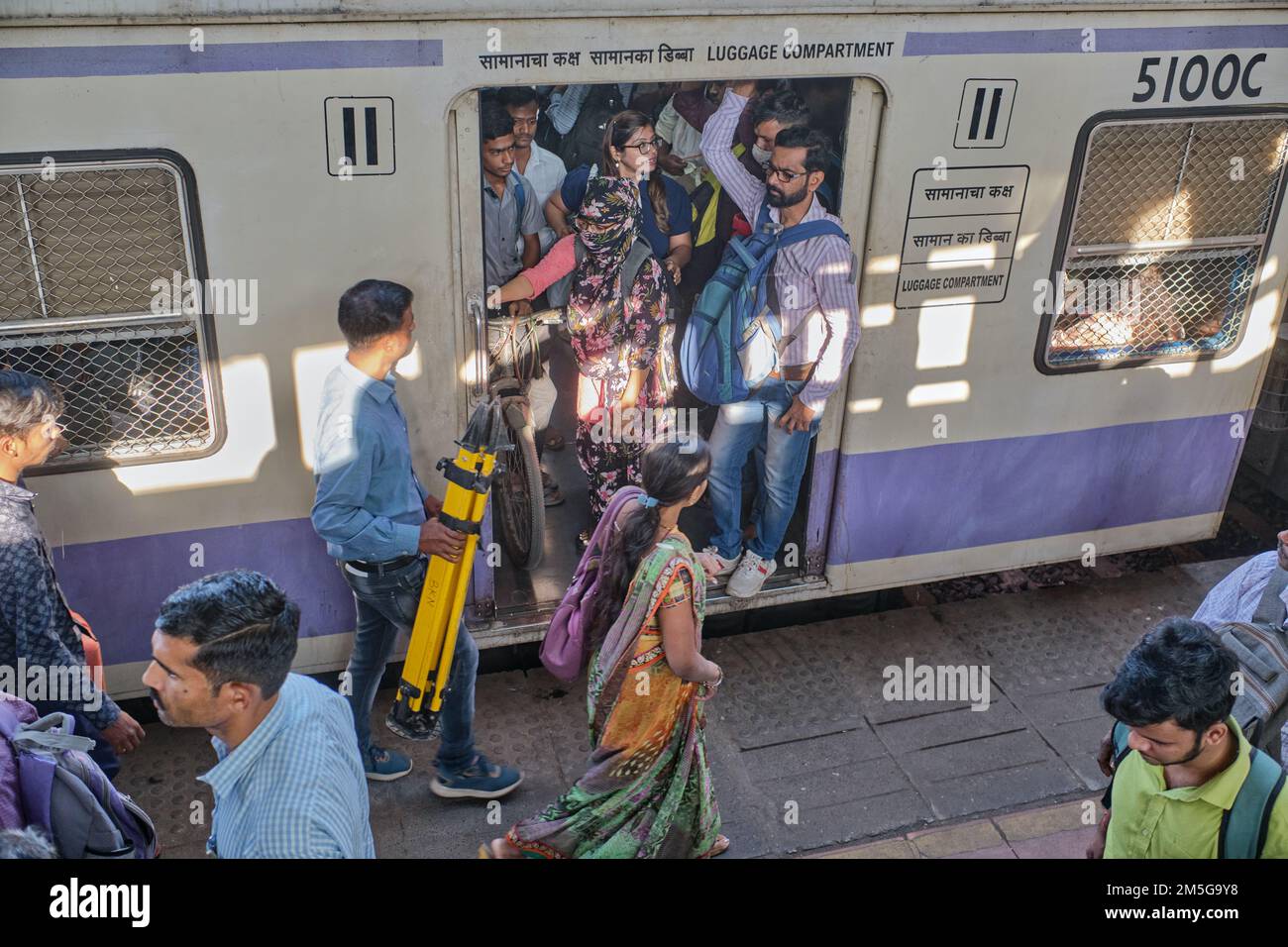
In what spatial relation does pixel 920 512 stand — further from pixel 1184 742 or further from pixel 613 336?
pixel 1184 742

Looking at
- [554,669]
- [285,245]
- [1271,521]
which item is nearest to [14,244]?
[285,245]

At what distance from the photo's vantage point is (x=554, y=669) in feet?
12.4

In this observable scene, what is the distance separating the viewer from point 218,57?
372 centimetres

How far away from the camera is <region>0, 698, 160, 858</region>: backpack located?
2.60 m

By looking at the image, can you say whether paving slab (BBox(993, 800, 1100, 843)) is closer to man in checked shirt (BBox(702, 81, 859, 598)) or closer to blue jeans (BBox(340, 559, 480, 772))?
man in checked shirt (BBox(702, 81, 859, 598))

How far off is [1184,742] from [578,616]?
1.82 m

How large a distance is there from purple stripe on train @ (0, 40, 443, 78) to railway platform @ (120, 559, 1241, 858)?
8.38 feet

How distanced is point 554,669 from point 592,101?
2.45m

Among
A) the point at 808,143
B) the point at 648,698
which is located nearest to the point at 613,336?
the point at 808,143

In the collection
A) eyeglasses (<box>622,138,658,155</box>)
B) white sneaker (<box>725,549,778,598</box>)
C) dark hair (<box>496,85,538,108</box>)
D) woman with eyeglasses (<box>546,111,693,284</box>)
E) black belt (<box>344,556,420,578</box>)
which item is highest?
dark hair (<box>496,85,538,108</box>)

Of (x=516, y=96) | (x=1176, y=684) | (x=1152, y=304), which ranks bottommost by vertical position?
(x=1176, y=684)

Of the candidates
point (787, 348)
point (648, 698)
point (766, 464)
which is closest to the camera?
point (648, 698)

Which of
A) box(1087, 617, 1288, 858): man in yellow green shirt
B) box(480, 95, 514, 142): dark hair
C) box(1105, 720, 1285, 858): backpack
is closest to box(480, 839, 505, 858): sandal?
box(1087, 617, 1288, 858): man in yellow green shirt

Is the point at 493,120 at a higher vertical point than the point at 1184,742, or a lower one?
higher
